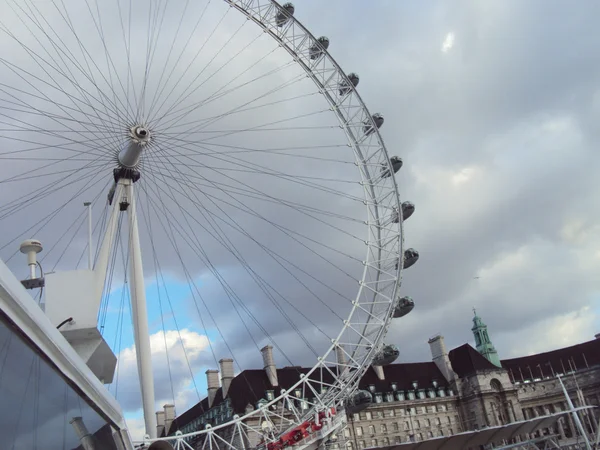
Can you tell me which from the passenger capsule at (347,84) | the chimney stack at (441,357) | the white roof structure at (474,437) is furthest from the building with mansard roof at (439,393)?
the passenger capsule at (347,84)

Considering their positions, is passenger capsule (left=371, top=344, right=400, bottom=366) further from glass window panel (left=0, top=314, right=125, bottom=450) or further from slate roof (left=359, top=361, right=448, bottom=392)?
slate roof (left=359, top=361, right=448, bottom=392)

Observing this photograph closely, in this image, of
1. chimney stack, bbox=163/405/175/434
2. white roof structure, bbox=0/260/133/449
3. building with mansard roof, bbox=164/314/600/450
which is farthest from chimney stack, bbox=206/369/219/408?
white roof structure, bbox=0/260/133/449

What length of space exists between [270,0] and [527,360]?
77060mm

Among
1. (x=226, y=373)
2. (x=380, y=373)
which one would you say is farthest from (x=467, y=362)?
(x=226, y=373)

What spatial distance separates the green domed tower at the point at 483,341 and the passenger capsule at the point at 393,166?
65.4 metres

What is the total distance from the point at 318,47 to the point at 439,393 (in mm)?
55142

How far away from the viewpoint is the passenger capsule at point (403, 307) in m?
33.3

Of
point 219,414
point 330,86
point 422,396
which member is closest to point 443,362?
point 422,396

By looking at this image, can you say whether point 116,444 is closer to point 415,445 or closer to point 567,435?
point 415,445

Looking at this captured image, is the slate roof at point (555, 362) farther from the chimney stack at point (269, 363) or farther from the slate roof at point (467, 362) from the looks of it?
the chimney stack at point (269, 363)

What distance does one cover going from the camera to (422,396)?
75812mm

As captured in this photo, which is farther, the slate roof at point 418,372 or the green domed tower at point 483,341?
the green domed tower at point 483,341

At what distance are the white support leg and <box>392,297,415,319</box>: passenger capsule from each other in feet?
49.6

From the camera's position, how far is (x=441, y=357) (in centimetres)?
8144
